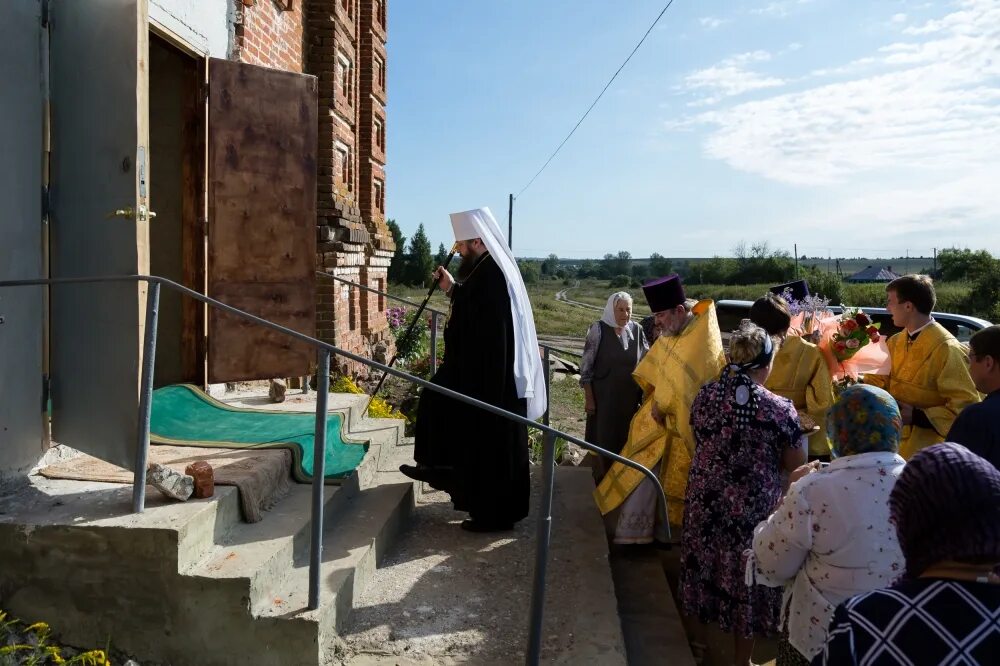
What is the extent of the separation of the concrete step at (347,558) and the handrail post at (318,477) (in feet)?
Answer: 0.39

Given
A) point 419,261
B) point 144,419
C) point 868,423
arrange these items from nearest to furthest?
point 868,423
point 144,419
point 419,261

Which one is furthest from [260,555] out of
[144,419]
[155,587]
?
[144,419]

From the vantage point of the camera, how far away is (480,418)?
4.55 metres

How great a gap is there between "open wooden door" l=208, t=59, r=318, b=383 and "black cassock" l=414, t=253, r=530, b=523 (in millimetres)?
1535

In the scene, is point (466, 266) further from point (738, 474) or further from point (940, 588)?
point (940, 588)

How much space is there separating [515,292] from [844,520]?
2613 millimetres

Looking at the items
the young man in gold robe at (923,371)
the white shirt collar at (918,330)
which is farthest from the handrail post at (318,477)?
the white shirt collar at (918,330)

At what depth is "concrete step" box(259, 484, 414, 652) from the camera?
3070 millimetres

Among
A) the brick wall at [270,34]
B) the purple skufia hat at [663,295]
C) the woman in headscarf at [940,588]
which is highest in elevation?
the brick wall at [270,34]

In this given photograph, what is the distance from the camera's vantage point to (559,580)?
13.3 ft

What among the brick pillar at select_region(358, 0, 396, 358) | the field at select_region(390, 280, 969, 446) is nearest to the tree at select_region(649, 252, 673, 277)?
the field at select_region(390, 280, 969, 446)

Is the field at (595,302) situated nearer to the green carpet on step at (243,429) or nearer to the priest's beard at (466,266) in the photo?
the priest's beard at (466,266)

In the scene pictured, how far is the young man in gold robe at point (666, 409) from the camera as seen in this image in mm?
4508

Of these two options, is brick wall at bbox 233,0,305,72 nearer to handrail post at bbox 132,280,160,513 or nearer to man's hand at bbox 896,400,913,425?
handrail post at bbox 132,280,160,513
